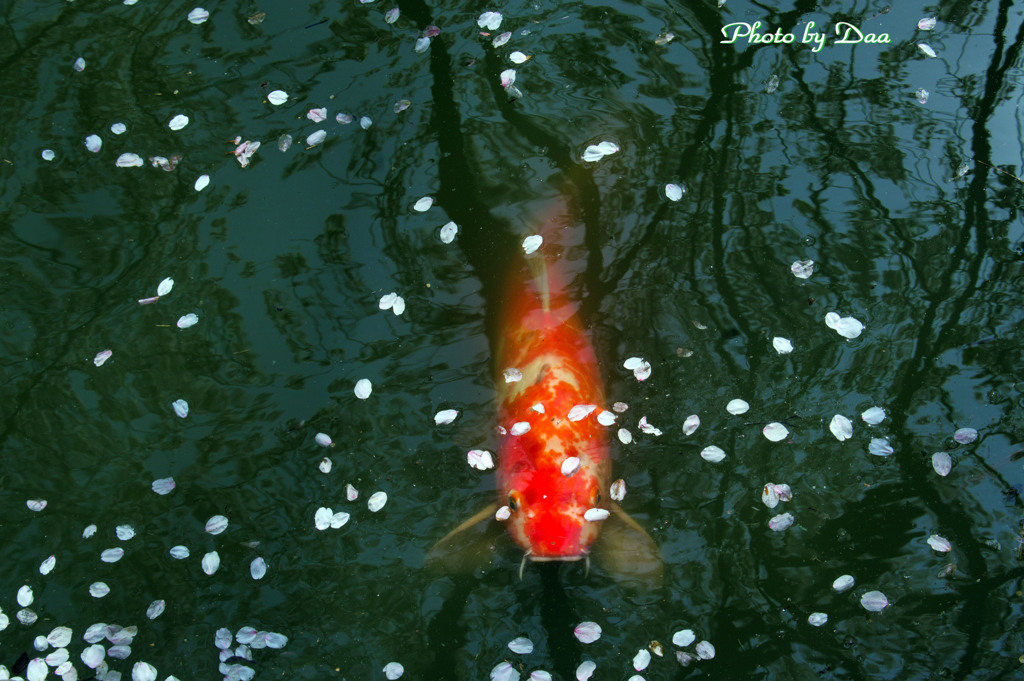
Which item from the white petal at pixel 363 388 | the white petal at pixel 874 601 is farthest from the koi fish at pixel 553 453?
the white petal at pixel 874 601

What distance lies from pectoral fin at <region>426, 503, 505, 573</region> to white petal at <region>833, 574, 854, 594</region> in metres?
1.74

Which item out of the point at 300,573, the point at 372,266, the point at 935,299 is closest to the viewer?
the point at 300,573

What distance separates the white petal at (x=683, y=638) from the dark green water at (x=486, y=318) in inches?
2.2

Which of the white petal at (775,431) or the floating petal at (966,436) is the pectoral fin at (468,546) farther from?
the floating petal at (966,436)

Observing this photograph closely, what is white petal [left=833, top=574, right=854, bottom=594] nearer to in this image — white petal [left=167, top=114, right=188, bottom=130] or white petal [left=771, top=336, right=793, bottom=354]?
white petal [left=771, top=336, right=793, bottom=354]

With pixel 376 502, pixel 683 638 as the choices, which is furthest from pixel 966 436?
pixel 376 502

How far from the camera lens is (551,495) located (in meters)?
3.46

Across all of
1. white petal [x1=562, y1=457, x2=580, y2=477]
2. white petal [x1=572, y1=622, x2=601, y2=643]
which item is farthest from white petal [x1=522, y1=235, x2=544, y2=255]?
white petal [x1=572, y1=622, x2=601, y2=643]

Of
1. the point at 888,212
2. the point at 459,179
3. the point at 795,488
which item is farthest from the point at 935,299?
the point at 459,179

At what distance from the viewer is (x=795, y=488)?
3688 mm

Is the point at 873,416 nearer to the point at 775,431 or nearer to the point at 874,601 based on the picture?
the point at 775,431

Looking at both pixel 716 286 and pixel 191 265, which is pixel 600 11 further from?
pixel 191 265

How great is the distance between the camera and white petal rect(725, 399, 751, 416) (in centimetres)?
386

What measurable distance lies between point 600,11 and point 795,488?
398 centimetres
